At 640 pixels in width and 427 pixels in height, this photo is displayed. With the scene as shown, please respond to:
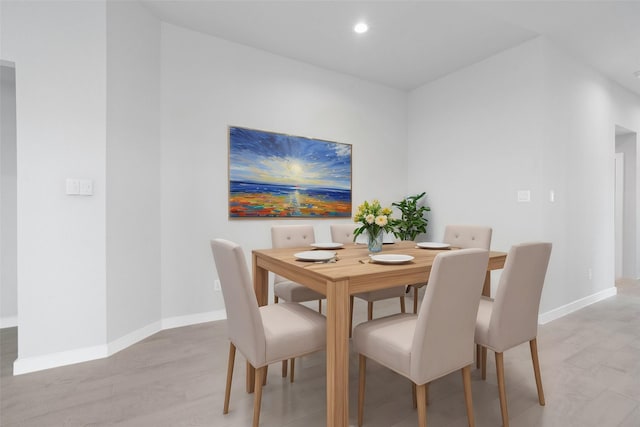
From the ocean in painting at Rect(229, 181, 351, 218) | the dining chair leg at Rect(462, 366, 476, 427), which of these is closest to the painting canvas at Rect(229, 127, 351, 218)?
the ocean in painting at Rect(229, 181, 351, 218)

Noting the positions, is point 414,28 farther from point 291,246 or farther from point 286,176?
point 291,246

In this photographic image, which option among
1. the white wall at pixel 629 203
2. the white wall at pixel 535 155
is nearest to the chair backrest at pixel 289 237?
the white wall at pixel 535 155

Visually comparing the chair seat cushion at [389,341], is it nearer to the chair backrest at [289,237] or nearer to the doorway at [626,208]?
the chair backrest at [289,237]

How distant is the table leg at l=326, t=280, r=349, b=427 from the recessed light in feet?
8.39

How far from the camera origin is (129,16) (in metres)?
2.50

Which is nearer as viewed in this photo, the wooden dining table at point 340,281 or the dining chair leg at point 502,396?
the wooden dining table at point 340,281

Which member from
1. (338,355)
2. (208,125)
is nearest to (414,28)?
(208,125)

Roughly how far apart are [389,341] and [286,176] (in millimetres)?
2383

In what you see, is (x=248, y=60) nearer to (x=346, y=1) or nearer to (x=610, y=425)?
(x=346, y=1)

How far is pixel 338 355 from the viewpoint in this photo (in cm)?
135

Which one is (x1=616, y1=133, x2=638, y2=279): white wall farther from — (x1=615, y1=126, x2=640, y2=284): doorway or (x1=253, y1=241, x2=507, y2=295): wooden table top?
(x1=253, y1=241, x2=507, y2=295): wooden table top

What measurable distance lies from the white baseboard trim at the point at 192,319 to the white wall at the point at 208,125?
0.02 meters

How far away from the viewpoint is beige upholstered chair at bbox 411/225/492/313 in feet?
8.03

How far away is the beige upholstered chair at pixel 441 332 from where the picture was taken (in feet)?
4.16
